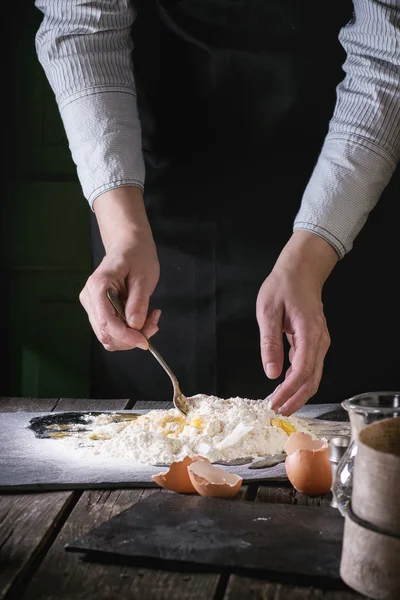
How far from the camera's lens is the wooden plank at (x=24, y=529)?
91 cm

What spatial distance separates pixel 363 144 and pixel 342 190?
0.11 metres

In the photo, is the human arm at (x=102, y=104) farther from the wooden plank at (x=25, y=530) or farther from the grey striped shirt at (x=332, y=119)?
the wooden plank at (x=25, y=530)

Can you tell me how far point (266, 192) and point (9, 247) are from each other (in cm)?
168

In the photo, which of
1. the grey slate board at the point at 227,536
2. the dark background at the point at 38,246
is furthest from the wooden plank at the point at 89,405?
the dark background at the point at 38,246

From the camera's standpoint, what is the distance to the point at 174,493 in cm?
116

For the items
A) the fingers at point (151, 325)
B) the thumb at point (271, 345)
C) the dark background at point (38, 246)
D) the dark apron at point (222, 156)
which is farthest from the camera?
the dark background at point (38, 246)

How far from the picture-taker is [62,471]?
1.34 metres

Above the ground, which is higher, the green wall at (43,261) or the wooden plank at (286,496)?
the wooden plank at (286,496)

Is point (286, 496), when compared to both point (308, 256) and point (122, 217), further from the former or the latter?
point (122, 217)

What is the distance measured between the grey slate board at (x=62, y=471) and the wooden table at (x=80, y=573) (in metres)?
0.06

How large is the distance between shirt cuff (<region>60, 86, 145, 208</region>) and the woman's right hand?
35mm

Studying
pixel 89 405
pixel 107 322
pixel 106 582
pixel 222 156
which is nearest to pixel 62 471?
pixel 107 322

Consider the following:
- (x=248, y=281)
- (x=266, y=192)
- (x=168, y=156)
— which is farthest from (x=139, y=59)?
(x=248, y=281)

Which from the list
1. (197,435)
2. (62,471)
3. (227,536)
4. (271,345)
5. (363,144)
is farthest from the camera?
(363,144)
